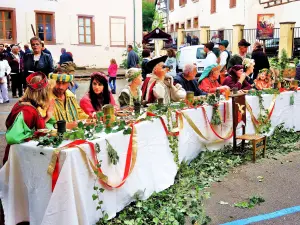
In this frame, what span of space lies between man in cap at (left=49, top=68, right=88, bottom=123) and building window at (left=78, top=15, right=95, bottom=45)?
736 inches

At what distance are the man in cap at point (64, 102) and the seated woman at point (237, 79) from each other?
12.1 ft

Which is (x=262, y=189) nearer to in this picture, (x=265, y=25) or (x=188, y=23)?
(x=265, y=25)

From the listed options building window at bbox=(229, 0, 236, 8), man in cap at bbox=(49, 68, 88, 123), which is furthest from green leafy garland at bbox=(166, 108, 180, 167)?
building window at bbox=(229, 0, 236, 8)

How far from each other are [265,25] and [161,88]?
19.9 m

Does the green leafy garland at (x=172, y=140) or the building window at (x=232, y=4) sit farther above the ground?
the building window at (x=232, y=4)

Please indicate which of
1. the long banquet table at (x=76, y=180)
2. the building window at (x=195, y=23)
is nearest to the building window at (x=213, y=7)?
the building window at (x=195, y=23)

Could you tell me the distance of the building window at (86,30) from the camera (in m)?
22.9

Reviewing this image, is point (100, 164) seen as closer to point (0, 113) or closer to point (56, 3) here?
point (0, 113)

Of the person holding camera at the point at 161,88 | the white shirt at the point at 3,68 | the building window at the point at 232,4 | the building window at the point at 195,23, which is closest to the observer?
the person holding camera at the point at 161,88

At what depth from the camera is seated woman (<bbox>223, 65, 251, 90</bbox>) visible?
7.68 m

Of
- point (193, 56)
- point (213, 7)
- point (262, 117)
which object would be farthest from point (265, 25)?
point (262, 117)

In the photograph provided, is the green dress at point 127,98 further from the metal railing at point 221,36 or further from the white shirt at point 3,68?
the metal railing at point 221,36

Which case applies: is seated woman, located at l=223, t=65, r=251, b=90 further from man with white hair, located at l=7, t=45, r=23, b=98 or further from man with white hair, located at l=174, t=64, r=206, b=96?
man with white hair, located at l=7, t=45, r=23, b=98

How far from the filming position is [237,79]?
7781mm
